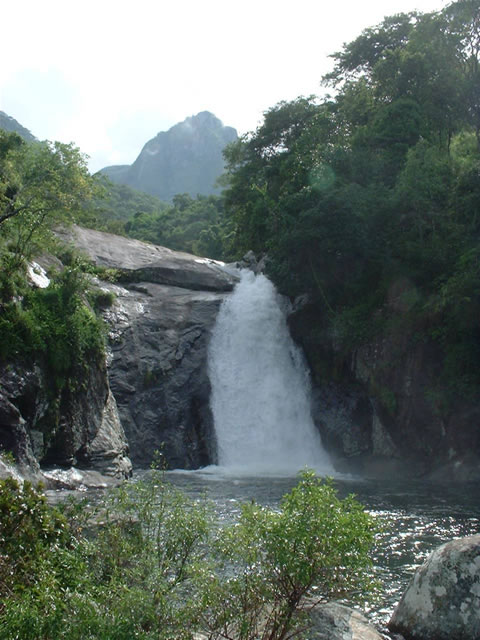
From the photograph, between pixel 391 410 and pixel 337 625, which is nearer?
pixel 337 625

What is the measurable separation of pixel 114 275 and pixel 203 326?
449 cm

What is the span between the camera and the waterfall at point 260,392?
21281 millimetres

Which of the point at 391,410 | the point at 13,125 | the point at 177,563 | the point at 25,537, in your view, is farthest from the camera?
the point at 13,125

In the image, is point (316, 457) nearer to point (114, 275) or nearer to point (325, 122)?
point (114, 275)

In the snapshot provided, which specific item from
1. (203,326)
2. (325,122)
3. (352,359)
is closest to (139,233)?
(325,122)

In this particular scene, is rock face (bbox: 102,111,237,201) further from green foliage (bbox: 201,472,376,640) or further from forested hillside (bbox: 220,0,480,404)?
green foliage (bbox: 201,472,376,640)

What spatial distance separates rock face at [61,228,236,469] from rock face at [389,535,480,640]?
12687 mm

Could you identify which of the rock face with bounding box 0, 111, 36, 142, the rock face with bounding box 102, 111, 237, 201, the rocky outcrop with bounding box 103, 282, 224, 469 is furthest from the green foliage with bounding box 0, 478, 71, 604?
the rock face with bounding box 102, 111, 237, 201

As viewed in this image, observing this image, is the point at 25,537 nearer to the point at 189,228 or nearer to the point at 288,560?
the point at 288,560

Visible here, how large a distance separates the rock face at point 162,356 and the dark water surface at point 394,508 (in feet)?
7.35

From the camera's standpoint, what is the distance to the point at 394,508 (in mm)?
13664

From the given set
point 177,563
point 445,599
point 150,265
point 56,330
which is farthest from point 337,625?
point 150,265

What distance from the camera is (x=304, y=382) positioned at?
77.2ft

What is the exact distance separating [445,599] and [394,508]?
23.3 ft
